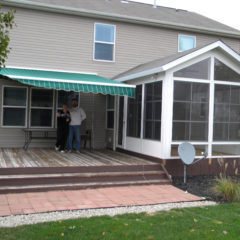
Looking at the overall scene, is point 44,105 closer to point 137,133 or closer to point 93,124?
point 93,124

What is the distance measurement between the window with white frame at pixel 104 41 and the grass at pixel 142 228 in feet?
27.4

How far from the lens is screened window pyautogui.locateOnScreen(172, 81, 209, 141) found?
9.27 m

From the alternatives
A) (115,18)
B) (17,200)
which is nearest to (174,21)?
(115,18)

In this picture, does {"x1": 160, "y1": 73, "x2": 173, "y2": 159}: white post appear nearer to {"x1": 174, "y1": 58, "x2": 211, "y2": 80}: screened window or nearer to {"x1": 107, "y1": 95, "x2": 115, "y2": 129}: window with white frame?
{"x1": 174, "y1": 58, "x2": 211, "y2": 80}: screened window

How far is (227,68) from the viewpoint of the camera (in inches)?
388

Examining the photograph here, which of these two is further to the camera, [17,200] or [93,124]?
[93,124]

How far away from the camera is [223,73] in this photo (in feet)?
32.2

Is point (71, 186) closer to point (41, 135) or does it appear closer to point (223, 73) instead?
point (41, 135)

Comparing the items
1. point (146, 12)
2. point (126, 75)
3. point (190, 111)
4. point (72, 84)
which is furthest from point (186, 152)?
point (146, 12)

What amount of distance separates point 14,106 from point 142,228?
8.43 m

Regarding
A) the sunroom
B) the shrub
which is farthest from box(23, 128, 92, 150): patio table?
the shrub

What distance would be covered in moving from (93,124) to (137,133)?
294 cm

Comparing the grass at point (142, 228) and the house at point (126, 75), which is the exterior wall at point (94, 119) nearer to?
the house at point (126, 75)

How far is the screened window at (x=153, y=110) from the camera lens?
9438 mm
